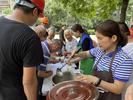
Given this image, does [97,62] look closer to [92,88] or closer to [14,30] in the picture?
[92,88]

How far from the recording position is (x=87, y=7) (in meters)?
8.44

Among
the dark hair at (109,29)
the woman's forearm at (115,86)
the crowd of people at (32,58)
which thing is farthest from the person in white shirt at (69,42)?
the woman's forearm at (115,86)

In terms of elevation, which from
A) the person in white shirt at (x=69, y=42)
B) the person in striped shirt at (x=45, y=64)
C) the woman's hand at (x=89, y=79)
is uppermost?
the woman's hand at (x=89, y=79)

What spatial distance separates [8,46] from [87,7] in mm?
6660

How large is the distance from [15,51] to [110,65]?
73 centimetres

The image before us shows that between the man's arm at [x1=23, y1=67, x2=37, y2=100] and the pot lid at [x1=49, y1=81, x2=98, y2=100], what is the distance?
6.2 inches

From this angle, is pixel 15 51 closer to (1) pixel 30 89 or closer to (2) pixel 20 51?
(2) pixel 20 51

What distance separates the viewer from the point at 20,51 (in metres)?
1.96

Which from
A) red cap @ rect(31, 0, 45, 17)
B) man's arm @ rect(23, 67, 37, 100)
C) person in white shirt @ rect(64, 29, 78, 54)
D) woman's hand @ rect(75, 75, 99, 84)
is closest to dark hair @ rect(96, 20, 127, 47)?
woman's hand @ rect(75, 75, 99, 84)

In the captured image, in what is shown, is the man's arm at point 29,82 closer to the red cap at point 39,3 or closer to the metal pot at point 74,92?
the metal pot at point 74,92

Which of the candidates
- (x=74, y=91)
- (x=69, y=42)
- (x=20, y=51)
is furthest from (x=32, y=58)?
(x=69, y=42)

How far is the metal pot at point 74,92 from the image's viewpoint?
1954 mm

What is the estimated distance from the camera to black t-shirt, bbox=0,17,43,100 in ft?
6.37

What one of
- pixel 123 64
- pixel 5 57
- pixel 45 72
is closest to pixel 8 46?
pixel 5 57
